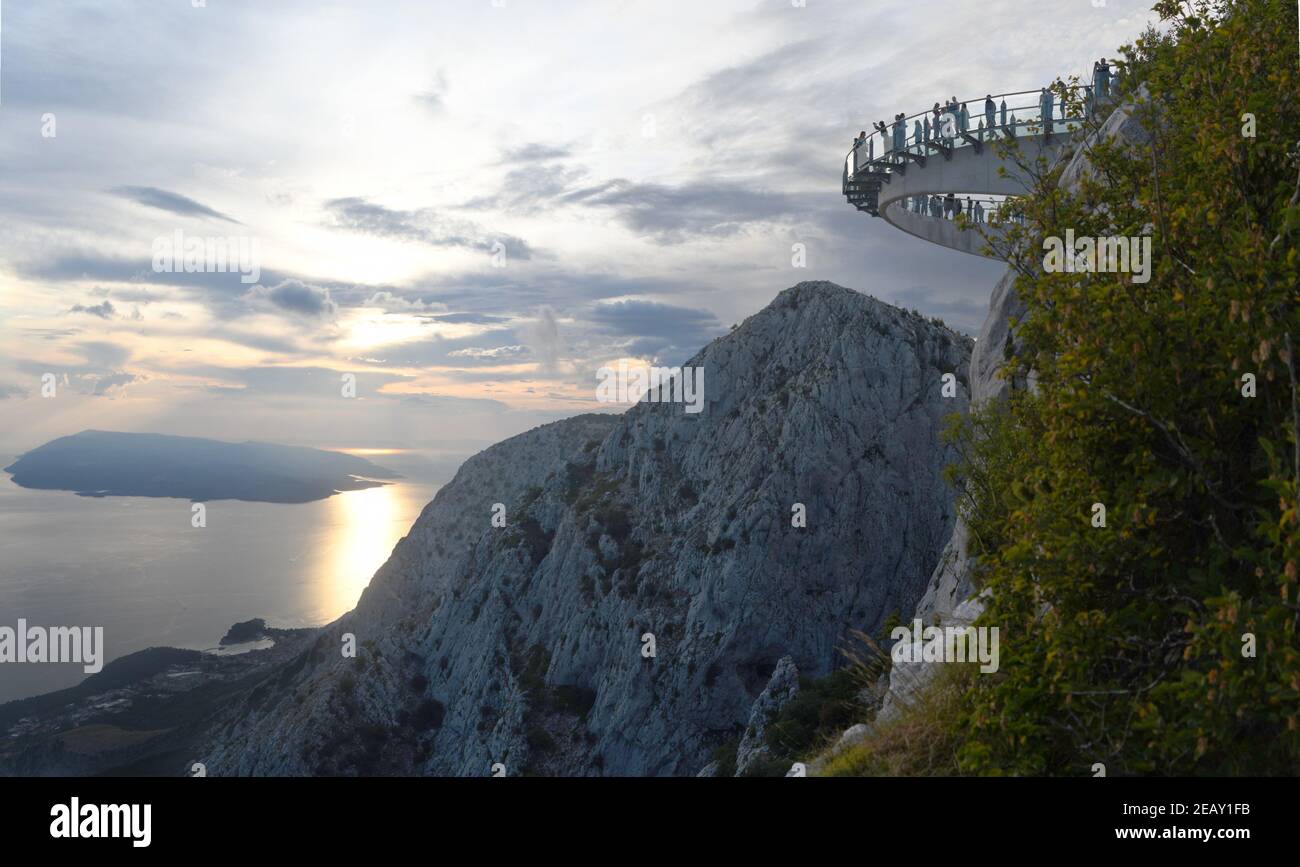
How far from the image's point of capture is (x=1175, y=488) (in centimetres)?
646

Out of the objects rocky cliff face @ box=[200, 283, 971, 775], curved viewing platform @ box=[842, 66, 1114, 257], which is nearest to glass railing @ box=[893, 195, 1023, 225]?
curved viewing platform @ box=[842, 66, 1114, 257]

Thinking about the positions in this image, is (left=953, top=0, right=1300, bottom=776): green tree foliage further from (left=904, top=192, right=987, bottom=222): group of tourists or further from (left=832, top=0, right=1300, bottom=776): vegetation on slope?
(left=904, top=192, right=987, bottom=222): group of tourists

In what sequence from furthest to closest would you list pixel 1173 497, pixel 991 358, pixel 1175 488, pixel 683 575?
1. pixel 683 575
2. pixel 991 358
3. pixel 1173 497
4. pixel 1175 488

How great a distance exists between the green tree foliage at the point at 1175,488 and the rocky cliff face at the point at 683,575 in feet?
110

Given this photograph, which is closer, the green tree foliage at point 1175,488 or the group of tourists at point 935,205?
the green tree foliage at point 1175,488

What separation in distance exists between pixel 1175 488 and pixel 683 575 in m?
52.9

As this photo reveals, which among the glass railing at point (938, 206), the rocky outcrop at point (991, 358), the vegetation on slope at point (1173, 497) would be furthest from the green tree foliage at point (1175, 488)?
the glass railing at point (938, 206)

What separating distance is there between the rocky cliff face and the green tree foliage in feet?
110

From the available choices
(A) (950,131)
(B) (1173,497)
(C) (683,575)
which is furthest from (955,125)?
(C) (683,575)

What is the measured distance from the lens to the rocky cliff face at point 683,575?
172 feet

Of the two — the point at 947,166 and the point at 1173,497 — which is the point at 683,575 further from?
the point at 1173,497

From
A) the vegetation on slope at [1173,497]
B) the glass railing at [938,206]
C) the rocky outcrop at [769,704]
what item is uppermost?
the glass railing at [938,206]

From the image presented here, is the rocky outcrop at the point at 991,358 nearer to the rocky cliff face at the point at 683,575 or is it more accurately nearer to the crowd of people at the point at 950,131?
the crowd of people at the point at 950,131
